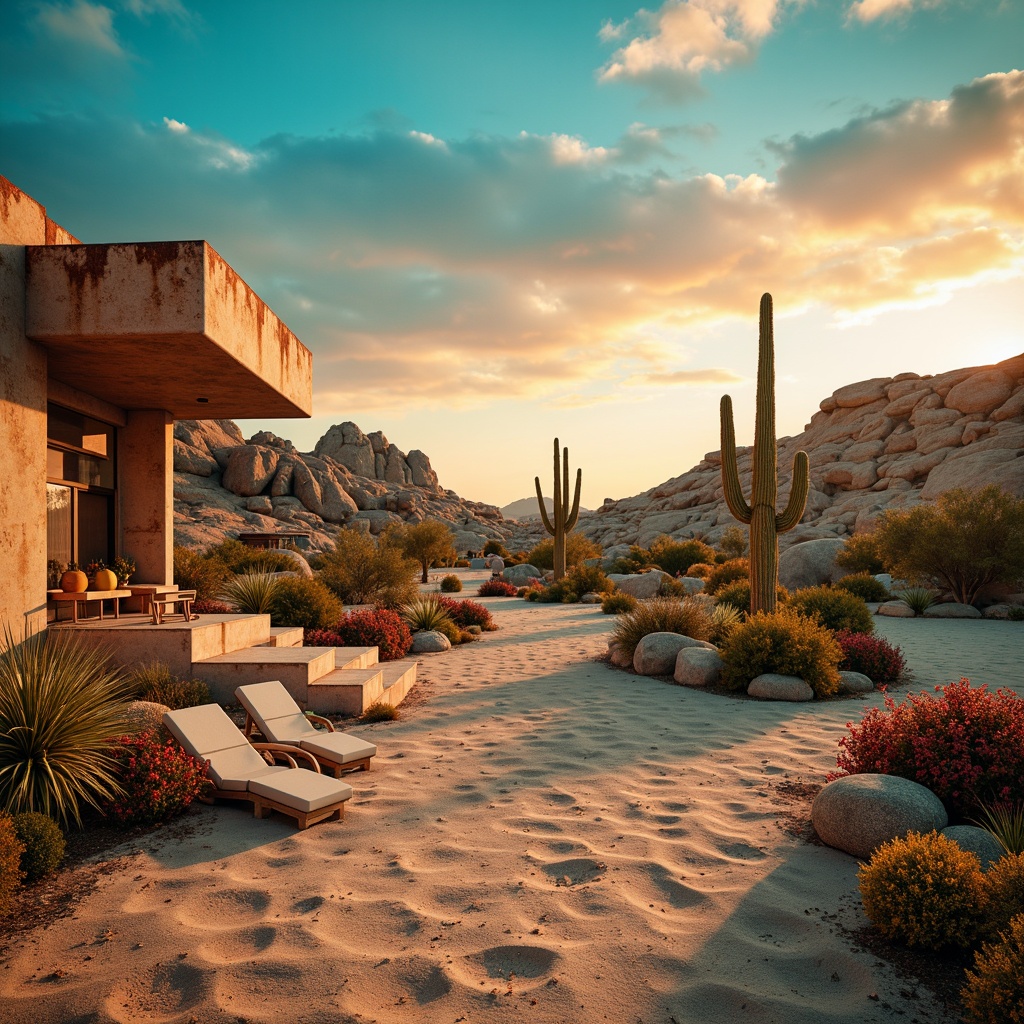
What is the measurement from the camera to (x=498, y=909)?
153 inches

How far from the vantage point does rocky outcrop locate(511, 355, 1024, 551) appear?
118ft

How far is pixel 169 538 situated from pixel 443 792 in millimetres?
8316

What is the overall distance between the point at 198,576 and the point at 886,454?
148 ft

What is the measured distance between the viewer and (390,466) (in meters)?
80.4

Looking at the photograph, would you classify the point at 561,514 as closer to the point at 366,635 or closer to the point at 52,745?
the point at 366,635

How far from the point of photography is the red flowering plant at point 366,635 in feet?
36.4

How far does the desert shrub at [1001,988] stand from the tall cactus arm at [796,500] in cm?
1016

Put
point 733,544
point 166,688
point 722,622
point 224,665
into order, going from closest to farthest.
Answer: point 166,688
point 224,665
point 722,622
point 733,544

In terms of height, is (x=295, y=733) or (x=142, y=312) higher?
(x=142, y=312)

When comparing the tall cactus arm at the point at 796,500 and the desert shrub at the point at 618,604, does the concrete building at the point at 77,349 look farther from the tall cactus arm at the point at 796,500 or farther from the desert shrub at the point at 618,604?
the desert shrub at the point at 618,604

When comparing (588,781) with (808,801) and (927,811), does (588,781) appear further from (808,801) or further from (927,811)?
(927,811)

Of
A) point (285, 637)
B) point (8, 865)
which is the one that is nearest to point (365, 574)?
point (285, 637)

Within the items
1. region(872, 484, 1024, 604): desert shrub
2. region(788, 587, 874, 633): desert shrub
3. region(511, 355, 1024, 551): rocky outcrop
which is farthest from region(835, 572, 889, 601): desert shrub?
region(511, 355, 1024, 551): rocky outcrop

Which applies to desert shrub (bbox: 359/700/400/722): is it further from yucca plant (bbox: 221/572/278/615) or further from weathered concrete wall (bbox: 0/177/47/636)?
yucca plant (bbox: 221/572/278/615)
